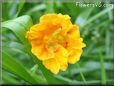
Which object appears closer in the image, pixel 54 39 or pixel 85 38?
pixel 54 39

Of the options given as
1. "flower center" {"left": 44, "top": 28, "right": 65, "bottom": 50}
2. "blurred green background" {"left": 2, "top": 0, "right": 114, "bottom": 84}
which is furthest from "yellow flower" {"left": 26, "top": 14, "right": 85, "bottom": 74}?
"blurred green background" {"left": 2, "top": 0, "right": 114, "bottom": 84}

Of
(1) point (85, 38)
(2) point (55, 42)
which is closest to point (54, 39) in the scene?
(2) point (55, 42)

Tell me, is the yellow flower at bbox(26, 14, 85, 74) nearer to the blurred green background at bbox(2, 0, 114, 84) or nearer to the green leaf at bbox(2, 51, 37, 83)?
the green leaf at bbox(2, 51, 37, 83)

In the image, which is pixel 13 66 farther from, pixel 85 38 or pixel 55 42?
pixel 85 38

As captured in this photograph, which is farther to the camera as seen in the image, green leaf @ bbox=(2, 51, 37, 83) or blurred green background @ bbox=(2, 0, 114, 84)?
blurred green background @ bbox=(2, 0, 114, 84)

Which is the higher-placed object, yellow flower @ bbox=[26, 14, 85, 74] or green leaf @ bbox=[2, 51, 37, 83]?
yellow flower @ bbox=[26, 14, 85, 74]

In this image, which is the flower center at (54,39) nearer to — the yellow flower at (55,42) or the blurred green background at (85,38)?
the yellow flower at (55,42)

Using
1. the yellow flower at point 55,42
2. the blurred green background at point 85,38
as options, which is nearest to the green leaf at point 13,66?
the yellow flower at point 55,42

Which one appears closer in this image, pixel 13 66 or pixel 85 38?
pixel 13 66

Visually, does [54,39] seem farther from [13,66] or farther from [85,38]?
[85,38]
